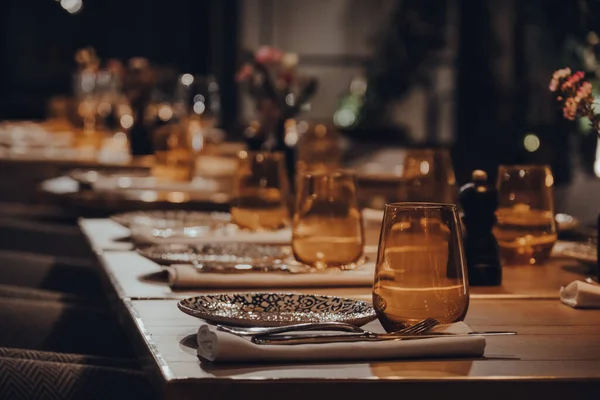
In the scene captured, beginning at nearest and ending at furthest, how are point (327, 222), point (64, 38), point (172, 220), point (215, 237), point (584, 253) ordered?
point (327, 222)
point (584, 253)
point (215, 237)
point (172, 220)
point (64, 38)

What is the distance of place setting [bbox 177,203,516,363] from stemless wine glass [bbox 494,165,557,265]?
550 mm

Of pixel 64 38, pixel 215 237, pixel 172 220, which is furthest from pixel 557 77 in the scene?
pixel 64 38

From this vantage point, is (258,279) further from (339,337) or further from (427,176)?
(427,176)

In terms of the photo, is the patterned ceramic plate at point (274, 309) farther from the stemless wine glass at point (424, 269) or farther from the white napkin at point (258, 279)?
the white napkin at point (258, 279)

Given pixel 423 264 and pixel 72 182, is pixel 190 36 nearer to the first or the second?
pixel 72 182

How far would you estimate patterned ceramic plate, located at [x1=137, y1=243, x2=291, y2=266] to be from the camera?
158 centimetres

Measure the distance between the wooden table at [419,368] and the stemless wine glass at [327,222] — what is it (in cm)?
26

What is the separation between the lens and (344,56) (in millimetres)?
10875

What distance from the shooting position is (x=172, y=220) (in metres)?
2.14

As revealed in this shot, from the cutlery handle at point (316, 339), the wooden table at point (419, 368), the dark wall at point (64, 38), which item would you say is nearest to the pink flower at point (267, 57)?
the wooden table at point (419, 368)

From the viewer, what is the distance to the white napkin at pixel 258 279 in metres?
1.41

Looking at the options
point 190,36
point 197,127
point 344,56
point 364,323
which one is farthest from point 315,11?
point 364,323

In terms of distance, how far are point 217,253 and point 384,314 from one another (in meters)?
0.58

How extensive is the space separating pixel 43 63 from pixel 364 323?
11.1m
